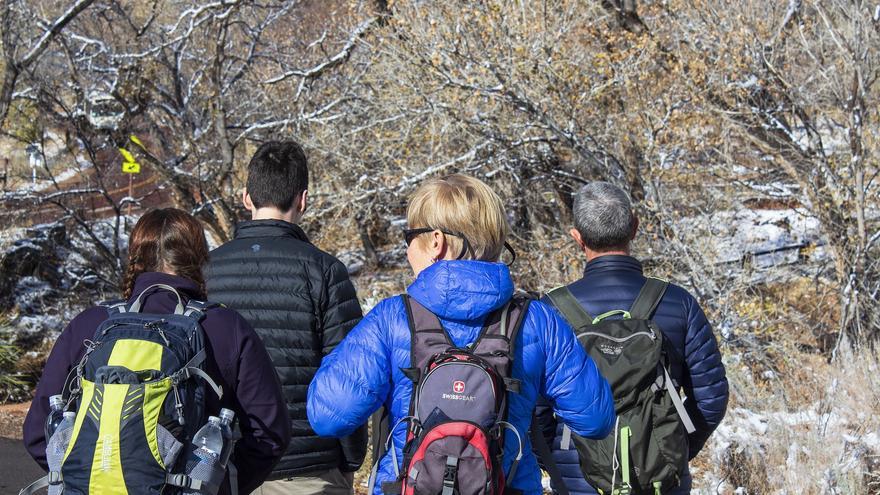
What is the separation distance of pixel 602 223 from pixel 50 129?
37.8 ft

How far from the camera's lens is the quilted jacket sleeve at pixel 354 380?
6.95ft

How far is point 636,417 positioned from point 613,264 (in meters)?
0.52

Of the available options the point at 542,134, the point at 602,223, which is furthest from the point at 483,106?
the point at 602,223

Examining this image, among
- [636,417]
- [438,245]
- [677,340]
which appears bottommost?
[636,417]

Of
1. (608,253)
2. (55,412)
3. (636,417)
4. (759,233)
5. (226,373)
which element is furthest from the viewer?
(759,233)

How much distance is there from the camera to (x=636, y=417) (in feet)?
9.21

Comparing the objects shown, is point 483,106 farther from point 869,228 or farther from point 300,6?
point 300,6

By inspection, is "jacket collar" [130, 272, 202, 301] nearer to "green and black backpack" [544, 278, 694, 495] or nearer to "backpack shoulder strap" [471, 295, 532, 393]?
"backpack shoulder strap" [471, 295, 532, 393]

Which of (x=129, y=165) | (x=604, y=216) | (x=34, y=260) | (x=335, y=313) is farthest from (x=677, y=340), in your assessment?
(x=34, y=260)

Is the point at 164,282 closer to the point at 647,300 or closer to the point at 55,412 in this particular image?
the point at 55,412

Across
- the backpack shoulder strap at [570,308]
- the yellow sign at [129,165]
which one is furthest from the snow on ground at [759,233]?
the yellow sign at [129,165]

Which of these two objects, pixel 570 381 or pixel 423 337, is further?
pixel 570 381

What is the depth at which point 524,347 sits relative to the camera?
215 cm

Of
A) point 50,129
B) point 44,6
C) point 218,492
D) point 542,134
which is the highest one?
point 44,6
